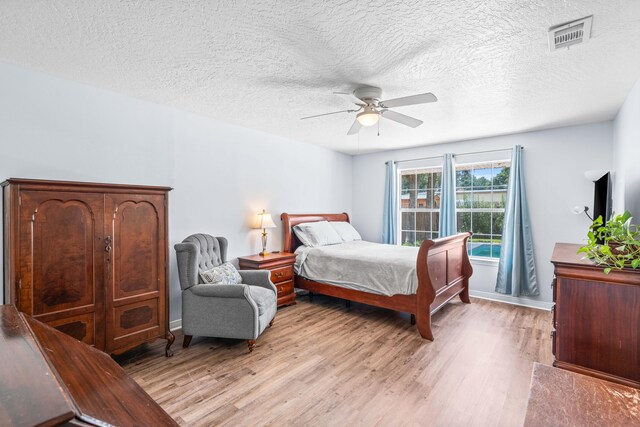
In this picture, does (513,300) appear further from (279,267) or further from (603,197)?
(279,267)

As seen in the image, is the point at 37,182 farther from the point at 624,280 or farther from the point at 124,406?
the point at 624,280

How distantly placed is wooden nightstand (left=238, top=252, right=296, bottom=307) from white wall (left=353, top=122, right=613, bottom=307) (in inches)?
114

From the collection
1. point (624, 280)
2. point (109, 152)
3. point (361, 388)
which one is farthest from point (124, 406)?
point (109, 152)

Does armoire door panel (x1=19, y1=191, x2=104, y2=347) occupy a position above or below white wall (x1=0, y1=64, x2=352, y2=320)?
below

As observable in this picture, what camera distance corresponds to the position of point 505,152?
4512mm

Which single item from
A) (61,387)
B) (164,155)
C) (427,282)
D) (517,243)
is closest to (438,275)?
(427,282)

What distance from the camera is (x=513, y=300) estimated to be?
14.4ft

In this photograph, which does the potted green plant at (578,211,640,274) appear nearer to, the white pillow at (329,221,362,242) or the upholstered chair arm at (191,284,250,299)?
the upholstered chair arm at (191,284,250,299)

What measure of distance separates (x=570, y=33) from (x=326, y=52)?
60.9 inches

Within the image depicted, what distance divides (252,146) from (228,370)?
2.80 metres

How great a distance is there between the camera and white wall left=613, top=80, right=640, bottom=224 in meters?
2.43

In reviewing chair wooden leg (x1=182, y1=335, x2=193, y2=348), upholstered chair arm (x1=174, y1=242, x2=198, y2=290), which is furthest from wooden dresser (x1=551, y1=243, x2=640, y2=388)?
chair wooden leg (x1=182, y1=335, x2=193, y2=348)

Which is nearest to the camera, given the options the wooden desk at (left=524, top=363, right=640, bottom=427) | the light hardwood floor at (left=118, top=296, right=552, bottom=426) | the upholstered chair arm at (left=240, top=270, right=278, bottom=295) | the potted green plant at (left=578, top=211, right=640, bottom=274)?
the wooden desk at (left=524, top=363, right=640, bottom=427)

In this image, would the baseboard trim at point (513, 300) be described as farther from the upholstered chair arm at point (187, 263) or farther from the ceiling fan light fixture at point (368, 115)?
the upholstered chair arm at point (187, 263)
